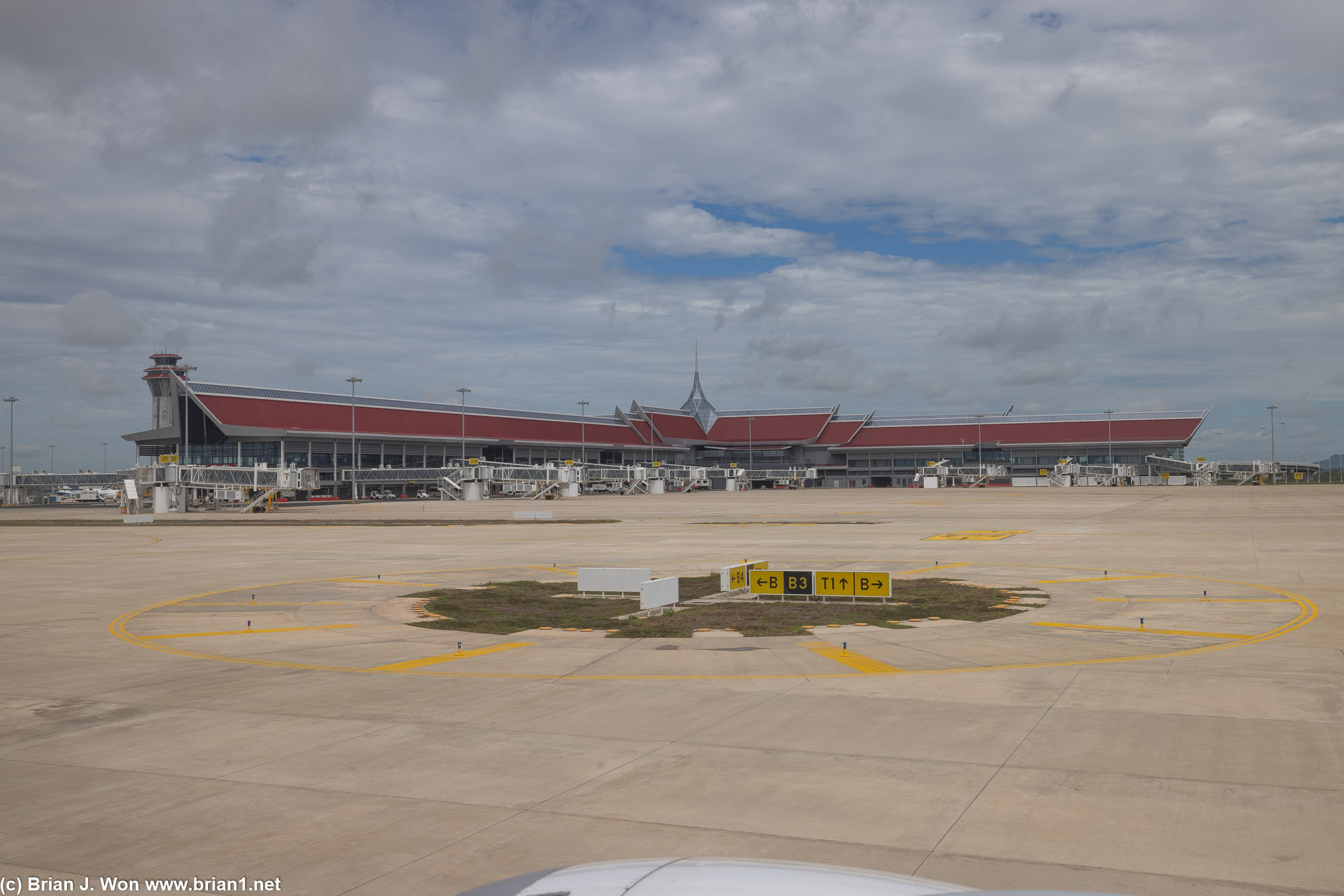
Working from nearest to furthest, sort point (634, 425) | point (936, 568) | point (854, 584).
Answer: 1. point (854, 584)
2. point (936, 568)
3. point (634, 425)

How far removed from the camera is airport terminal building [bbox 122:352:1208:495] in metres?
130

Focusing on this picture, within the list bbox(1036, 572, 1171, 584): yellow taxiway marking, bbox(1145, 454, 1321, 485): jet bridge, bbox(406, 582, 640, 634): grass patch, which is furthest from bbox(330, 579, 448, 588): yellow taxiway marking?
bbox(1145, 454, 1321, 485): jet bridge

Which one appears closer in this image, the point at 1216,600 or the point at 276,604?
the point at 1216,600

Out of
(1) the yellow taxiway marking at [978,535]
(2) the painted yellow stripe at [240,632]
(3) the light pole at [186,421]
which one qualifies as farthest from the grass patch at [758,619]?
(3) the light pole at [186,421]

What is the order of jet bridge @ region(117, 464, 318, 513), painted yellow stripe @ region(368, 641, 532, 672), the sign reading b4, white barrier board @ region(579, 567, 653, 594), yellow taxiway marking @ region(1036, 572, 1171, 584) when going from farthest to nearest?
jet bridge @ region(117, 464, 318, 513) < yellow taxiway marking @ region(1036, 572, 1171, 584) < white barrier board @ region(579, 567, 653, 594) < the sign reading b4 < painted yellow stripe @ region(368, 641, 532, 672)

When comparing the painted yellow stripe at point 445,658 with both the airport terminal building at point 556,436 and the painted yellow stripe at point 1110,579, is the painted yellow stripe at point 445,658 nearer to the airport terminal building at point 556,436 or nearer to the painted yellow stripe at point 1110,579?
the painted yellow stripe at point 1110,579

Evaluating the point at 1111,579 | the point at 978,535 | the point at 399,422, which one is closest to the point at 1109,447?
the point at 399,422

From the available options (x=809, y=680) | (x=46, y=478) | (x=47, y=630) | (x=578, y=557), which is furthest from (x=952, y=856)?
(x=46, y=478)

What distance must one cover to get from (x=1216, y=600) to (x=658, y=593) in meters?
13.7

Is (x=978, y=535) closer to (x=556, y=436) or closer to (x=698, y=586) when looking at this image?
(x=698, y=586)

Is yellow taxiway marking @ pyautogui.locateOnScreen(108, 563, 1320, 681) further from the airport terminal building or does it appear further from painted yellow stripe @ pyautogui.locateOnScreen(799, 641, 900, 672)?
the airport terminal building

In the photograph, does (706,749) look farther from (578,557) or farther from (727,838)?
(578,557)

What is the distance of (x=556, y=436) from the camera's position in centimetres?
16738

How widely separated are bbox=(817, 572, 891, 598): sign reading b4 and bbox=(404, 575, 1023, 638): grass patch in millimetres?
263
